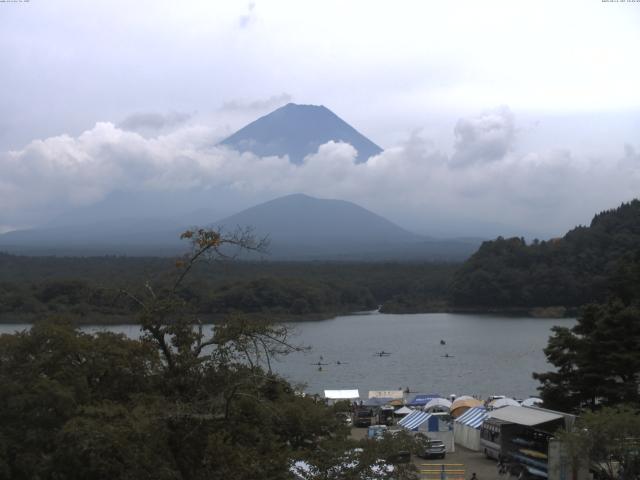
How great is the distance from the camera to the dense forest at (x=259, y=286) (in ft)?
113

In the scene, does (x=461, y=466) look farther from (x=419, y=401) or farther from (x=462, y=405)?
(x=419, y=401)

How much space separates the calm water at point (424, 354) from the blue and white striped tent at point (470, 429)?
3642mm

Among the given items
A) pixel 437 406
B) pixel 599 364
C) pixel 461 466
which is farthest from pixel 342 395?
pixel 461 466

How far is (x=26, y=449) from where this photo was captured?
5.79m

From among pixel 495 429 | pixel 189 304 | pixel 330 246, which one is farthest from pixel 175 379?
pixel 330 246

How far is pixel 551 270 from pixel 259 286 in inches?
646

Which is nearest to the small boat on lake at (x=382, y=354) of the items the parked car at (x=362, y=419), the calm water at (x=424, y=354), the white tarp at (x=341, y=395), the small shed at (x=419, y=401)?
the calm water at (x=424, y=354)

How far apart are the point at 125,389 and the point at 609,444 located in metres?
4.26

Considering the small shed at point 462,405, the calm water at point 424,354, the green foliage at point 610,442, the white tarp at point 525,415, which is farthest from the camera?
the calm water at point 424,354

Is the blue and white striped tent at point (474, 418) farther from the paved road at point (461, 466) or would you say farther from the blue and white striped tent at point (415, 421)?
the blue and white striped tent at point (415, 421)

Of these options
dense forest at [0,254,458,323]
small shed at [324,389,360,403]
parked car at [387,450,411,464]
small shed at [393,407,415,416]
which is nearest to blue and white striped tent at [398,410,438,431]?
small shed at [393,407,415,416]

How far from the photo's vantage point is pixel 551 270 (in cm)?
4381

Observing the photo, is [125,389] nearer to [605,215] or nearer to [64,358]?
[64,358]

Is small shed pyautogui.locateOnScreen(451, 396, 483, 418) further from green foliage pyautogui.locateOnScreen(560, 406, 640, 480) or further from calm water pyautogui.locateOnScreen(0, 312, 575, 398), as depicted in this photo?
green foliage pyautogui.locateOnScreen(560, 406, 640, 480)
